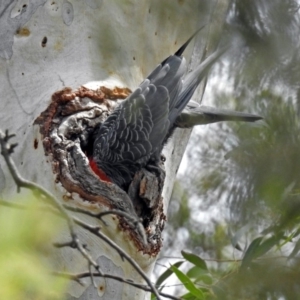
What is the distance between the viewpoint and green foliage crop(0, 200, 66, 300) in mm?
1396

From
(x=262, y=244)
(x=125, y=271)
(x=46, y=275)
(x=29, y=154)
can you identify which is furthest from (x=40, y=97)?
(x=46, y=275)

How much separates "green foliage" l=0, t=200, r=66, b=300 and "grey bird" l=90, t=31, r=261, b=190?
1734 millimetres

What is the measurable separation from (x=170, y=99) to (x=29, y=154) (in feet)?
3.22

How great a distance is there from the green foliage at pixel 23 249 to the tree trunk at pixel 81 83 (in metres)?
1.04

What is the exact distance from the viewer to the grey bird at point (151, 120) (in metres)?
3.38

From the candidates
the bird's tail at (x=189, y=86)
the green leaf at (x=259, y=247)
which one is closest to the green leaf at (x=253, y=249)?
the green leaf at (x=259, y=247)

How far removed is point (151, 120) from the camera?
354 cm

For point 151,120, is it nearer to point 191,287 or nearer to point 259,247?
point 191,287

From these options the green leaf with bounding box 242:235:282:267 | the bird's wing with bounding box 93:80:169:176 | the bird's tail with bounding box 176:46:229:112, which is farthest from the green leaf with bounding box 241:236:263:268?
the bird's tail with bounding box 176:46:229:112

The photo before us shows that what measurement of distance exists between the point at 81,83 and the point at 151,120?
550mm

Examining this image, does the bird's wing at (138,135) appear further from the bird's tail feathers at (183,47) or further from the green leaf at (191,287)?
the green leaf at (191,287)

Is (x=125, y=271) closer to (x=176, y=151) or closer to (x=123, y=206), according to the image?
(x=123, y=206)

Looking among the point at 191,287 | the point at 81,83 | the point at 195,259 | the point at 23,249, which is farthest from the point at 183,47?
the point at 23,249

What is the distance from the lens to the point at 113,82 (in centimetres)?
324
